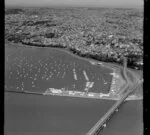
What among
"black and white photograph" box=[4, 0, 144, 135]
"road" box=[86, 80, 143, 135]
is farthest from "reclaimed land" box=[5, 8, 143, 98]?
"road" box=[86, 80, 143, 135]

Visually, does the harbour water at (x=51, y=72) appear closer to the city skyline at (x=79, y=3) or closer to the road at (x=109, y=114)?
the road at (x=109, y=114)

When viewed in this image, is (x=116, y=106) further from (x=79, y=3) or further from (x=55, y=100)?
(x=79, y=3)

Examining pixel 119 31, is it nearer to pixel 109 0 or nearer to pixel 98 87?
pixel 109 0

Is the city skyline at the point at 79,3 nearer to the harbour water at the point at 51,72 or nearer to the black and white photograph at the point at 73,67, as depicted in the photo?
the black and white photograph at the point at 73,67

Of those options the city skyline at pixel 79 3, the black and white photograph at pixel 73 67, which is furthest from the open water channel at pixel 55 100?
the city skyline at pixel 79 3

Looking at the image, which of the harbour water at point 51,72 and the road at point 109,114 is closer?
the road at point 109,114

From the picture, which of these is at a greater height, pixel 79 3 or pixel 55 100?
pixel 79 3

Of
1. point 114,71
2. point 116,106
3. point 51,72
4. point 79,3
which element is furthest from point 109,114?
point 79,3

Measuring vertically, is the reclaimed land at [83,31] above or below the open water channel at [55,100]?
above

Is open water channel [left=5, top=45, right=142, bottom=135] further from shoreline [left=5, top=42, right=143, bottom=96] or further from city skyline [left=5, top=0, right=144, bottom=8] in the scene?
city skyline [left=5, top=0, right=144, bottom=8]

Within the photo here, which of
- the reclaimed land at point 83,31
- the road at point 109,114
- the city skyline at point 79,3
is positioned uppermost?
the city skyline at point 79,3
